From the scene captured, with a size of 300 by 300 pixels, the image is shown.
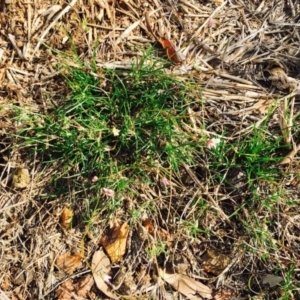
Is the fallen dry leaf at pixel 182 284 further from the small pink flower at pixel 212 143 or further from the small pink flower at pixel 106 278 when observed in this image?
the small pink flower at pixel 212 143

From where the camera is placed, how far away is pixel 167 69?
83.9 inches

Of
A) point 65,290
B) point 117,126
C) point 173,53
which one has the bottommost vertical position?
point 65,290

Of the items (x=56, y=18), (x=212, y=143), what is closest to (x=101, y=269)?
(x=212, y=143)

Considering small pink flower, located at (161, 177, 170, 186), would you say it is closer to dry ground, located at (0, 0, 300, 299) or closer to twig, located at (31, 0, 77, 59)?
dry ground, located at (0, 0, 300, 299)

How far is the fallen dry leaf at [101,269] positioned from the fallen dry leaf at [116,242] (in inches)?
1.3

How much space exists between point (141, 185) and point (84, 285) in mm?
537

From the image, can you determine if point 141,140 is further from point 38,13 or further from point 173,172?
point 38,13

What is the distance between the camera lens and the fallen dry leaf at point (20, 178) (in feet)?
6.97

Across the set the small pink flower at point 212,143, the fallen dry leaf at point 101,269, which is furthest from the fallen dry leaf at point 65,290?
the small pink flower at point 212,143

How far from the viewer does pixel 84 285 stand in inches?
83.8

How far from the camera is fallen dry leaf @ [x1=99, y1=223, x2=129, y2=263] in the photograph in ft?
7.00

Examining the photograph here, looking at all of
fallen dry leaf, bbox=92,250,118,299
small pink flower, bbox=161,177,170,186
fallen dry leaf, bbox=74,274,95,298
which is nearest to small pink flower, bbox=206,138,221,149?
small pink flower, bbox=161,177,170,186

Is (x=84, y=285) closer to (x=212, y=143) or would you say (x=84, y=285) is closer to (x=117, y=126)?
(x=117, y=126)

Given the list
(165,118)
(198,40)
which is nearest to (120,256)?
(165,118)
